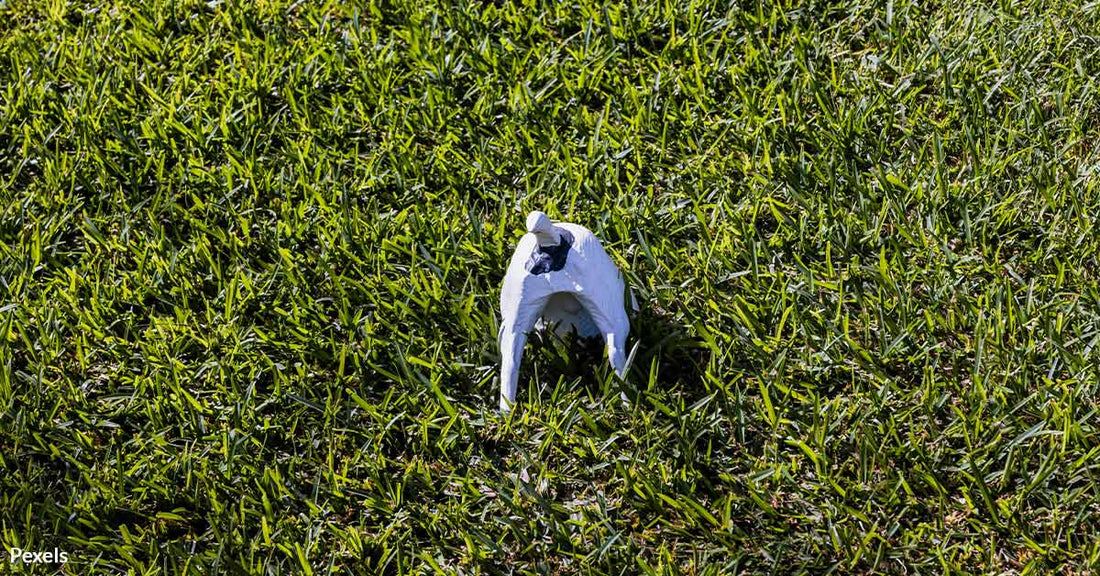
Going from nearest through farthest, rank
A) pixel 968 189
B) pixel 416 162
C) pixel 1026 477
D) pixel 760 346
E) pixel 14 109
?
pixel 1026 477 < pixel 760 346 < pixel 968 189 < pixel 416 162 < pixel 14 109

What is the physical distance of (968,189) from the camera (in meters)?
4.18

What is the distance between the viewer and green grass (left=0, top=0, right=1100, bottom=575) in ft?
11.6

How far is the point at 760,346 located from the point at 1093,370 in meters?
0.83

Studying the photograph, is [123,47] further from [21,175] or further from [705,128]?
[705,128]

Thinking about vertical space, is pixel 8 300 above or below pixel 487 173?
below

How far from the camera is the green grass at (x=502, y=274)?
11.6 ft

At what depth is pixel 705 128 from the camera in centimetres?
452

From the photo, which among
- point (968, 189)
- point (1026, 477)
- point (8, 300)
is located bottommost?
point (8, 300)

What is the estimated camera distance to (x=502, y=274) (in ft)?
13.4

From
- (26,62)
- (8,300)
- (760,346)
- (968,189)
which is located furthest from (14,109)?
(968,189)

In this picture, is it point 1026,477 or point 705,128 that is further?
point 705,128

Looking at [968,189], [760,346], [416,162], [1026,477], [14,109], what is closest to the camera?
[1026,477]

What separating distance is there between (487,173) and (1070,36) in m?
1.91

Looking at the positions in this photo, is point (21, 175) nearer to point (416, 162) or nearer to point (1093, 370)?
point (416, 162)
